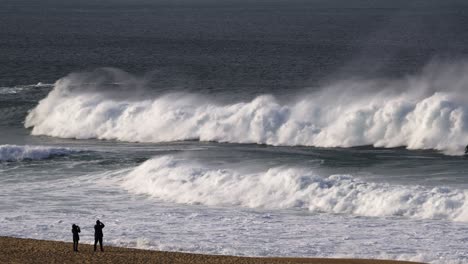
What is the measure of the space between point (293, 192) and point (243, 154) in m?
11.0

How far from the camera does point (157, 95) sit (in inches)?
2992

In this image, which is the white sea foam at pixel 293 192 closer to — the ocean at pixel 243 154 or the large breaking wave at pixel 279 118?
the ocean at pixel 243 154

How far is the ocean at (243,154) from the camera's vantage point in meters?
38.1

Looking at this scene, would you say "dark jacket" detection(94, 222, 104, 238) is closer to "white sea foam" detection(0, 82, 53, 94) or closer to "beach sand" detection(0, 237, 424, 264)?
"beach sand" detection(0, 237, 424, 264)

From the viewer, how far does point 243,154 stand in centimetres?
5475

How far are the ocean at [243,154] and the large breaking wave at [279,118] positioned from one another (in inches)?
5.1

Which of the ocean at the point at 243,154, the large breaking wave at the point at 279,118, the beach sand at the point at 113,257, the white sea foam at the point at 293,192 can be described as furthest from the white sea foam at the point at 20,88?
the beach sand at the point at 113,257

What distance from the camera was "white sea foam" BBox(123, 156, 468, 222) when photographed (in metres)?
40.8

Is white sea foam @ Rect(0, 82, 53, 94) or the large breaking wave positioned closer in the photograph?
the large breaking wave

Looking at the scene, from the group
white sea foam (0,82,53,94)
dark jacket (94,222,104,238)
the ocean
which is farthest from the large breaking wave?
dark jacket (94,222,104,238)

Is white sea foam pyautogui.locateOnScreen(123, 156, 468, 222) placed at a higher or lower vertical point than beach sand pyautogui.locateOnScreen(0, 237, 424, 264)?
higher

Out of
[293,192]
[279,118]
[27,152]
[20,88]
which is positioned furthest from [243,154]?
[20,88]

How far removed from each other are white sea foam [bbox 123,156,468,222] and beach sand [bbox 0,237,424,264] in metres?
7.43

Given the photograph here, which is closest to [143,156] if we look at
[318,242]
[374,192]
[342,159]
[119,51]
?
Result: [342,159]
